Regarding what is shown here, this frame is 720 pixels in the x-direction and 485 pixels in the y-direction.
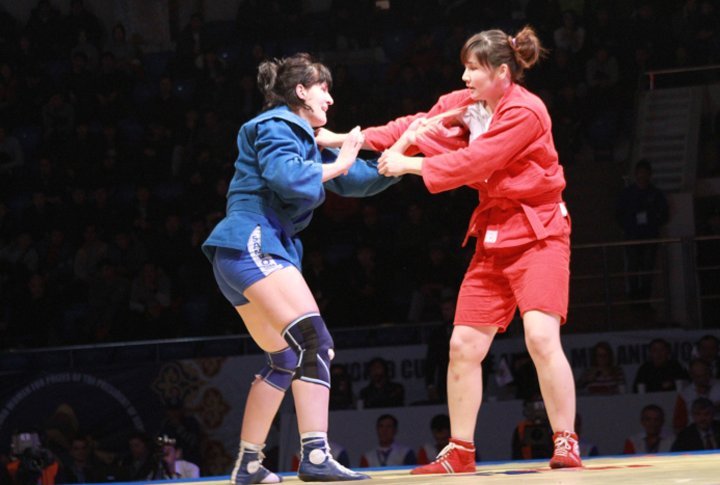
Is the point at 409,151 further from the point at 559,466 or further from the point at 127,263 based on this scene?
the point at 127,263

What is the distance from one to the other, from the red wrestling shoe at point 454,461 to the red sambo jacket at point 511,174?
749mm

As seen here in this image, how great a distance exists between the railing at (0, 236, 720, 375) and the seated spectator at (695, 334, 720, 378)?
88 cm

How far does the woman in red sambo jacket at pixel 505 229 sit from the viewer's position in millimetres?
4371

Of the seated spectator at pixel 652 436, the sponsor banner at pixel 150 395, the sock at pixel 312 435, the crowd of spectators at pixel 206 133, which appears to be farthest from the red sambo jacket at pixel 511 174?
the crowd of spectators at pixel 206 133

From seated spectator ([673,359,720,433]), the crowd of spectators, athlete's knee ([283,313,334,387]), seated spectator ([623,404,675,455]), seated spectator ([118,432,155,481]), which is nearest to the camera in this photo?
athlete's knee ([283,313,334,387])

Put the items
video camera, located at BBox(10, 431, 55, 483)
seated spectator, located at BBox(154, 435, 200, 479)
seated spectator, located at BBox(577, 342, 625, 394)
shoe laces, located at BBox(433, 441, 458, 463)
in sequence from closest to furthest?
shoe laces, located at BBox(433, 441, 458, 463), video camera, located at BBox(10, 431, 55, 483), seated spectator, located at BBox(154, 435, 200, 479), seated spectator, located at BBox(577, 342, 625, 394)

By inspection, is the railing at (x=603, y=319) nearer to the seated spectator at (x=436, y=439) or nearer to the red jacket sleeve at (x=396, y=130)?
the seated spectator at (x=436, y=439)

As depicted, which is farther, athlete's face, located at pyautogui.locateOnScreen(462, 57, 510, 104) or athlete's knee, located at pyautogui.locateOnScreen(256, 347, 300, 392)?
athlete's face, located at pyautogui.locateOnScreen(462, 57, 510, 104)

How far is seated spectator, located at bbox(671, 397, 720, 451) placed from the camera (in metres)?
7.39

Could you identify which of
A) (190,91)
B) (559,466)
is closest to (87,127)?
(190,91)

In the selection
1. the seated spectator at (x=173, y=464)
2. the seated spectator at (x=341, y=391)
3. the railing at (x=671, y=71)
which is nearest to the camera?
the seated spectator at (x=173, y=464)

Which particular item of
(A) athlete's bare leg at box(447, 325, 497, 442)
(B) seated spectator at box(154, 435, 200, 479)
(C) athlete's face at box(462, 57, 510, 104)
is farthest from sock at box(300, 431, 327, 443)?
(B) seated spectator at box(154, 435, 200, 479)

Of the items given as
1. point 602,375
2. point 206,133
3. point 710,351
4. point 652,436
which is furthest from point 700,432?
point 206,133

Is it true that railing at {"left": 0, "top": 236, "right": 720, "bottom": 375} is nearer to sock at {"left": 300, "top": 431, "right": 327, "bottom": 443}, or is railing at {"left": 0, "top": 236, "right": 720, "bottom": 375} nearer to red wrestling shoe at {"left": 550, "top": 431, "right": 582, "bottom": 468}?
red wrestling shoe at {"left": 550, "top": 431, "right": 582, "bottom": 468}
